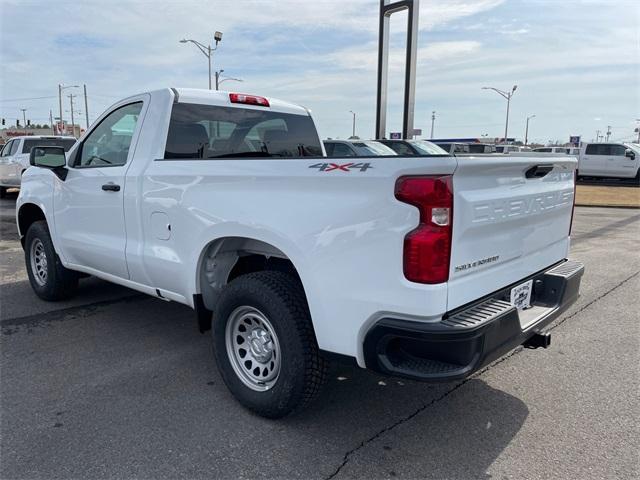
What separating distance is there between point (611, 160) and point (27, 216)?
85.3 ft

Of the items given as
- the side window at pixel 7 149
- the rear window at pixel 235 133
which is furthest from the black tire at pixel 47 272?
the side window at pixel 7 149

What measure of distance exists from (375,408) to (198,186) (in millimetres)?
1781

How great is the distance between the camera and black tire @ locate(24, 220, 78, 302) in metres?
5.19

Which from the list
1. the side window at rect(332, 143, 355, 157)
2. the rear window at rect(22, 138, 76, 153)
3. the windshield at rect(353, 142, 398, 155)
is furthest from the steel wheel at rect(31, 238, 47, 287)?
the windshield at rect(353, 142, 398, 155)

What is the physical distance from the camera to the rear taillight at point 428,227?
7.79 feet

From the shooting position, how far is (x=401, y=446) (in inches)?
113

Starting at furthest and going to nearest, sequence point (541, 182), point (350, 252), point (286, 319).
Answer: point (541, 182) → point (286, 319) → point (350, 252)

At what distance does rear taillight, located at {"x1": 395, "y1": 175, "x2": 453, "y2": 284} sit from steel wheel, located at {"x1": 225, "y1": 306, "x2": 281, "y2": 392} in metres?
1.03

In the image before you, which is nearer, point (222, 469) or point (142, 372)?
point (222, 469)

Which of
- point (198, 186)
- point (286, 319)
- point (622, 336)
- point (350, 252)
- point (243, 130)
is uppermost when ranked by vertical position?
point (243, 130)

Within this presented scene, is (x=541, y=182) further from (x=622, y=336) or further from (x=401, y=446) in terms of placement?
(x=622, y=336)

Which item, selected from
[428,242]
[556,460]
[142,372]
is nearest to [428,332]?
[428,242]

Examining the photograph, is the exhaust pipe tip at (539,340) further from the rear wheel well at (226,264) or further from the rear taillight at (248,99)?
the rear taillight at (248,99)

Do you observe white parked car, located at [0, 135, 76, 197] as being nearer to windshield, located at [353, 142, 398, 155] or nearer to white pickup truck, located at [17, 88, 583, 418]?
windshield, located at [353, 142, 398, 155]
